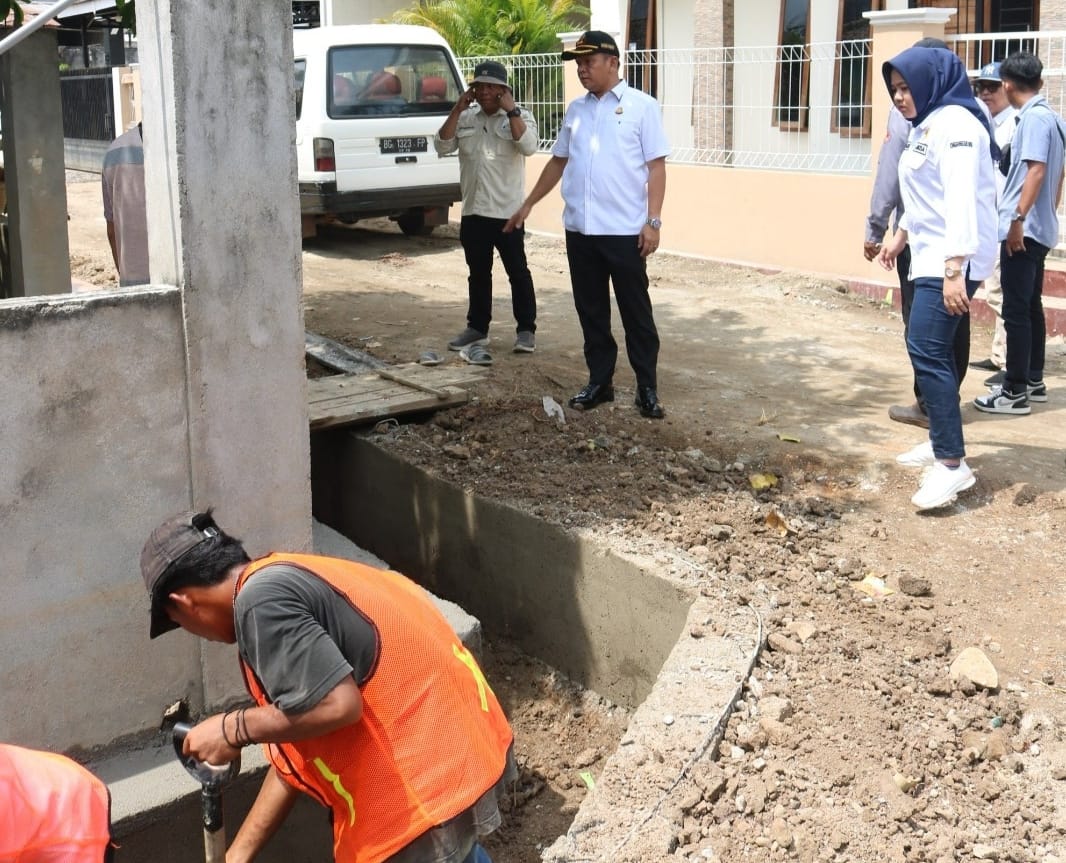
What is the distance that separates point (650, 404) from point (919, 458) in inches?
54.8

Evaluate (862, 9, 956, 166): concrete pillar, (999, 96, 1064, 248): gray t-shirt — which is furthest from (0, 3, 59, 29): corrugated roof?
(862, 9, 956, 166): concrete pillar

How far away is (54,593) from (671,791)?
188 centimetres

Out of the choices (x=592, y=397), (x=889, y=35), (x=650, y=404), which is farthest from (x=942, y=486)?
(x=889, y=35)

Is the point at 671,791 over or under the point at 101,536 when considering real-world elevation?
under

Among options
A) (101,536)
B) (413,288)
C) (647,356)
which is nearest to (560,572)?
(647,356)

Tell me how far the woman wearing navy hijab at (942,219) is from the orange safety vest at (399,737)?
10.0ft

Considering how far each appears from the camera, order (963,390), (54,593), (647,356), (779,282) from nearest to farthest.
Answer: (54,593)
(647,356)
(963,390)
(779,282)

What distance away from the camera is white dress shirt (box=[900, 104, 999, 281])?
4926 mm

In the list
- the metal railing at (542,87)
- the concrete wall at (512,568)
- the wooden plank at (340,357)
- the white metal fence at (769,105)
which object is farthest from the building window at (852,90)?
the concrete wall at (512,568)

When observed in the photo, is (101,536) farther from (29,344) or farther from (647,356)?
(647,356)

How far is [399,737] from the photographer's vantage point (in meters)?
2.62

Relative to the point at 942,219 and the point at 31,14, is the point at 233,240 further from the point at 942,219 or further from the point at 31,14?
the point at 31,14

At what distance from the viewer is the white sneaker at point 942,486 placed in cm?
514

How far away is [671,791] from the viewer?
11.3ft
